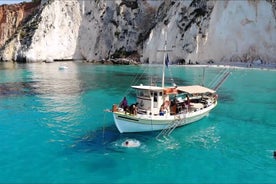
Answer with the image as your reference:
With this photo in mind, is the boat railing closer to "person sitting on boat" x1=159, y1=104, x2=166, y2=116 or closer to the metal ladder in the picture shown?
the metal ladder

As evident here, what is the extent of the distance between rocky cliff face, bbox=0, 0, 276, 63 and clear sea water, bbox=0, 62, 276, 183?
47.4m

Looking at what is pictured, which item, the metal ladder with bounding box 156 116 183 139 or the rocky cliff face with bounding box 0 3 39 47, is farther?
the rocky cliff face with bounding box 0 3 39 47

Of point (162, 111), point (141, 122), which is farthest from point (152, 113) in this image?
point (141, 122)

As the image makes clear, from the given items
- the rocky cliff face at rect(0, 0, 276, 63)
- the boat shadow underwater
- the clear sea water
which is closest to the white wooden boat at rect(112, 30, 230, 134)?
the boat shadow underwater

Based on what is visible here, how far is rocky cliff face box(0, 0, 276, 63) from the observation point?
7912cm

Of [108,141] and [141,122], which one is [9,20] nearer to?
[141,122]

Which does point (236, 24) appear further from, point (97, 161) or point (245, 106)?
point (97, 161)

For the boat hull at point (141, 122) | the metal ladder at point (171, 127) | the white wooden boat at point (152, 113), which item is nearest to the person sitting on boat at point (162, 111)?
the white wooden boat at point (152, 113)

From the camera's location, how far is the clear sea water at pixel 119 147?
1655cm

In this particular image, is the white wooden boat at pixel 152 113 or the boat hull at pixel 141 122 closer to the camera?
the boat hull at pixel 141 122

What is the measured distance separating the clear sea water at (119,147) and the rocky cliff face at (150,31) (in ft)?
155

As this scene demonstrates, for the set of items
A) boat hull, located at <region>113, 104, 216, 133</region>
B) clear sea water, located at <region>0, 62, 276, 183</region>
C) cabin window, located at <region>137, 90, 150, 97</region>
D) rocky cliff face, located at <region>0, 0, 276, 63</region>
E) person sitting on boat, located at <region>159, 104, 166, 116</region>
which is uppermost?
rocky cliff face, located at <region>0, 0, 276, 63</region>

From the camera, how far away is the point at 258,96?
40.6 meters

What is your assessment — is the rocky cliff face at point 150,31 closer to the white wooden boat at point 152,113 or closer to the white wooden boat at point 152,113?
the white wooden boat at point 152,113
